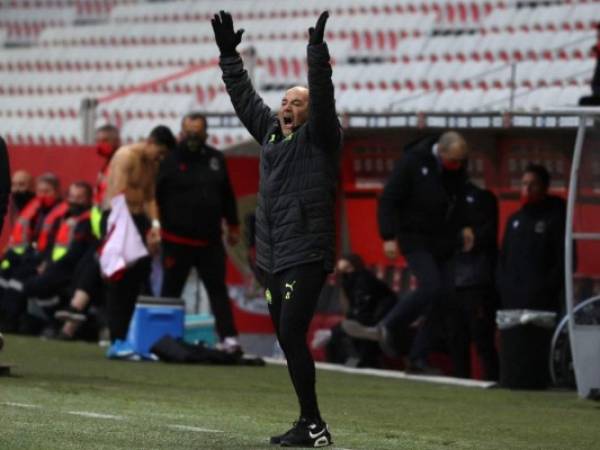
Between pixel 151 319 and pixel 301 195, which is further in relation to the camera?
pixel 151 319

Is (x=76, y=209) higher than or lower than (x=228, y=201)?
lower

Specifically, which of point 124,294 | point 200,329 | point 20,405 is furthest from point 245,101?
point 200,329

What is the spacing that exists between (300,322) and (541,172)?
546 cm

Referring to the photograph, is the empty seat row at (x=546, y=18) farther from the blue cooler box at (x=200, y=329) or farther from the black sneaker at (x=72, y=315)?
the black sneaker at (x=72, y=315)

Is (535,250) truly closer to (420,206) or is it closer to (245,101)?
(420,206)

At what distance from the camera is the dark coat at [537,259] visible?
13.0 m

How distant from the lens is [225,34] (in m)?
8.62

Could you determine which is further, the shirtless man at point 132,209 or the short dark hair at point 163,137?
the short dark hair at point 163,137

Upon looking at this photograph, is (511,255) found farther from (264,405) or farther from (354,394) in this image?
(264,405)

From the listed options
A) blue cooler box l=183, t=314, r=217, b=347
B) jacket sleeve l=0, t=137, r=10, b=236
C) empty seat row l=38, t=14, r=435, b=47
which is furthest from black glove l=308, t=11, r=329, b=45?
empty seat row l=38, t=14, r=435, b=47

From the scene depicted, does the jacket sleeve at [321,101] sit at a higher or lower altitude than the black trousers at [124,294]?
higher

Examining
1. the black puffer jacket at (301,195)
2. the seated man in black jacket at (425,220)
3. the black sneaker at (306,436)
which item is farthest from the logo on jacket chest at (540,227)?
the black sneaker at (306,436)

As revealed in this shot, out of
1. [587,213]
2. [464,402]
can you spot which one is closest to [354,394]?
[464,402]

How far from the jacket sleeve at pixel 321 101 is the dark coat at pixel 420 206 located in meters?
5.20
